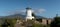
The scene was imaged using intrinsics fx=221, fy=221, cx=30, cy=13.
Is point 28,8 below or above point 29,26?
above

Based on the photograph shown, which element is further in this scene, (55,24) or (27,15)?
(27,15)

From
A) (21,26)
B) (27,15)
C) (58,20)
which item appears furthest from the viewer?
(27,15)

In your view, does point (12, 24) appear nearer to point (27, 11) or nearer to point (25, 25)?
point (25, 25)

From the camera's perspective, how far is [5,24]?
26453 millimetres

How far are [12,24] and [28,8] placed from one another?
1155 centimetres

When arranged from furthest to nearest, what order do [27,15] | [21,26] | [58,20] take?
[27,15] → [21,26] → [58,20]

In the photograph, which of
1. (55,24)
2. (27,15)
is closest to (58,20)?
(55,24)

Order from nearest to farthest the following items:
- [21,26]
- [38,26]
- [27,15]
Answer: [38,26] < [21,26] < [27,15]

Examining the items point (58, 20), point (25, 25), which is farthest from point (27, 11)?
point (58, 20)

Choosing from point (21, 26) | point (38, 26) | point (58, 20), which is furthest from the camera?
point (21, 26)

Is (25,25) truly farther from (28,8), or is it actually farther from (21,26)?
(28,8)

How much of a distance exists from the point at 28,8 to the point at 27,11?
77 centimetres

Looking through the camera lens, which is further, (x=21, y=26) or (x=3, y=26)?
(x=21, y=26)

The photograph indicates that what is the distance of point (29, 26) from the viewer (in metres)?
28.4
